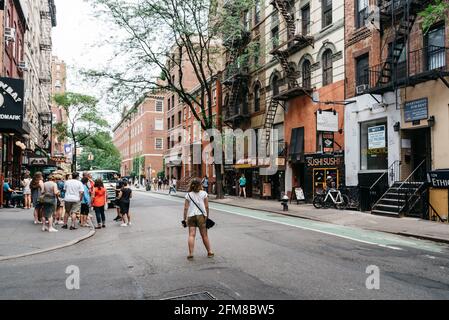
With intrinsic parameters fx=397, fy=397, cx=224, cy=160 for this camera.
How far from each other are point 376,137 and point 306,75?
24.9 feet

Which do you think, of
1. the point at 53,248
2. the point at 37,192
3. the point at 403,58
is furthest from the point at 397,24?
the point at 37,192

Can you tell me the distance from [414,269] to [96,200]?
32.4 ft

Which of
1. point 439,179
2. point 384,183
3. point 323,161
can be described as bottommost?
point 384,183

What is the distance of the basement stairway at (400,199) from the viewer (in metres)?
16.0

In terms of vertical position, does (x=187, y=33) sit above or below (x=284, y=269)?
above

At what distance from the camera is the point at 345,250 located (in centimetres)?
908

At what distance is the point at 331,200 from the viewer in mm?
20312

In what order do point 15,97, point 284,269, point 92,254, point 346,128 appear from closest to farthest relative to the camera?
point 284,269 → point 92,254 → point 15,97 → point 346,128

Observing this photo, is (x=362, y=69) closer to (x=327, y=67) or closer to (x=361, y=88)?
(x=361, y=88)

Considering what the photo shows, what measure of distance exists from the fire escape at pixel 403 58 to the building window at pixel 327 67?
375 cm

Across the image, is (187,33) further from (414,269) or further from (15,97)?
(414,269)

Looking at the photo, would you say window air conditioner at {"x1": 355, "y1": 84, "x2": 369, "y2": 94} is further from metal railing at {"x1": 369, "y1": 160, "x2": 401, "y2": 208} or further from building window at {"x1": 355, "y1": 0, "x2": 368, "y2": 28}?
metal railing at {"x1": 369, "y1": 160, "x2": 401, "y2": 208}

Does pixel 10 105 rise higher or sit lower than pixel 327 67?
lower
